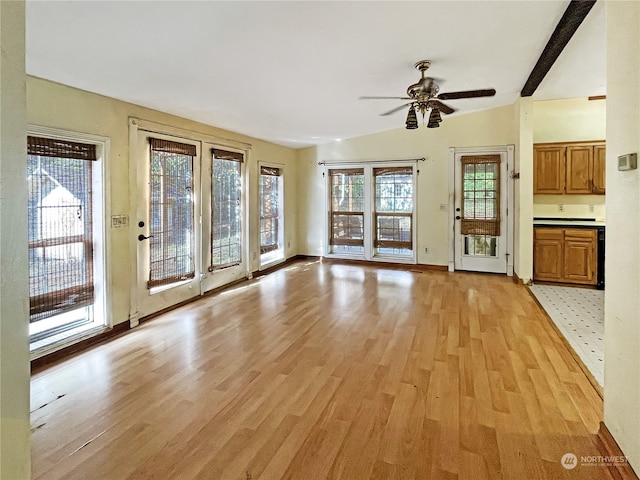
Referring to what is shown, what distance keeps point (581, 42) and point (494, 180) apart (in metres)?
2.91

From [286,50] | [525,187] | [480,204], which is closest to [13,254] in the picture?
[286,50]

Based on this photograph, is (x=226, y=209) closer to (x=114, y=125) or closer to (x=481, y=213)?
(x=114, y=125)

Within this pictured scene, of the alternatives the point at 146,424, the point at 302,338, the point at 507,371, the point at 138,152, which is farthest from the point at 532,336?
the point at 138,152

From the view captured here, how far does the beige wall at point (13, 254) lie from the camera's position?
2.80 ft

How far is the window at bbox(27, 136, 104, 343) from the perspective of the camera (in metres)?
3.03

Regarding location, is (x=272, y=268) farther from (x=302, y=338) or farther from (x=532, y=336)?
(x=532, y=336)

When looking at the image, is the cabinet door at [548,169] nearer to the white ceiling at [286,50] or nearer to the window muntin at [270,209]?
the white ceiling at [286,50]

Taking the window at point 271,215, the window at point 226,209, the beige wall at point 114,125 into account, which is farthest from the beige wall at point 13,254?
the window at point 271,215

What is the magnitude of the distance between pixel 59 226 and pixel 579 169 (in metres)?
6.59

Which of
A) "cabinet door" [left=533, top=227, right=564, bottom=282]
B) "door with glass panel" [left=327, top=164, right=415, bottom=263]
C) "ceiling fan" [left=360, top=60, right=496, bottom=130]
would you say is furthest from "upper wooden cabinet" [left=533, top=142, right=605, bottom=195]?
"ceiling fan" [left=360, top=60, right=496, bottom=130]

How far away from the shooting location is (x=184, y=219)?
467 cm

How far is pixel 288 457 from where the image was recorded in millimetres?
1898

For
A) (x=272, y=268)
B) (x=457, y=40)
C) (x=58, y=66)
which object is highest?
(x=457, y=40)

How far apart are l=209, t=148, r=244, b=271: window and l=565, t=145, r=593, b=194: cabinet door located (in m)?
4.96
